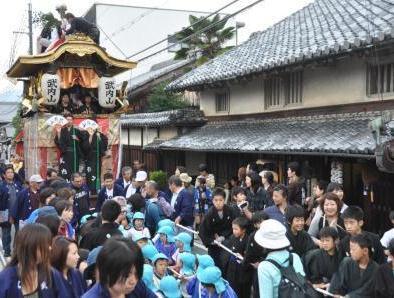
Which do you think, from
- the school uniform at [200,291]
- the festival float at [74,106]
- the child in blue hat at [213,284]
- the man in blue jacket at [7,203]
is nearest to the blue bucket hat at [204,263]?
the school uniform at [200,291]

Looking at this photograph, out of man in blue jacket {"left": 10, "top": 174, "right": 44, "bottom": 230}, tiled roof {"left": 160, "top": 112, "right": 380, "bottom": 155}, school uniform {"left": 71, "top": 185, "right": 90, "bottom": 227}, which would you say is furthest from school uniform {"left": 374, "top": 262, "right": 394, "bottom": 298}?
man in blue jacket {"left": 10, "top": 174, "right": 44, "bottom": 230}

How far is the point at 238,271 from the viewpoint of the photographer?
21.2 ft

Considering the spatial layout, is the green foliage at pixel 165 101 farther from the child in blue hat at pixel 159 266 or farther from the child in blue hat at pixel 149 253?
the child in blue hat at pixel 159 266

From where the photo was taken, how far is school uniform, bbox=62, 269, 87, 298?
12.7 ft

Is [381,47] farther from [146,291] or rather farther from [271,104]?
[146,291]

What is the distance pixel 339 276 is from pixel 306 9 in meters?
14.0

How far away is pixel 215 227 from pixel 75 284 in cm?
339

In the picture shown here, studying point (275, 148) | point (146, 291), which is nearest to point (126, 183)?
point (275, 148)

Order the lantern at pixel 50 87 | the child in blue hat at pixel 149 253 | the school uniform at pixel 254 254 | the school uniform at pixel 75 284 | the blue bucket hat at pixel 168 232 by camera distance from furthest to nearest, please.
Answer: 1. the lantern at pixel 50 87
2. the blue bucket hat at pixel 168 232
3. the child in blue hat at pixel 149 253
4. the school uniform at pixel 254 254
5. the school uniform at pixel 75 284

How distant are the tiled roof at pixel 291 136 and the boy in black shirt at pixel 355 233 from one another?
113 inches

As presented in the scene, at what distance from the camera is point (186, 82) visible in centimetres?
1706

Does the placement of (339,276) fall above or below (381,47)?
below

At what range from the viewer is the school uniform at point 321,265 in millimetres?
5508

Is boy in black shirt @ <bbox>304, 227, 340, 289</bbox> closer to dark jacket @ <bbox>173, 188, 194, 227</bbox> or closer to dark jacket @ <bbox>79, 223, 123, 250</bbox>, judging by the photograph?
dark jacket @ <bbox>79, 223, 123, 250</bbox>
